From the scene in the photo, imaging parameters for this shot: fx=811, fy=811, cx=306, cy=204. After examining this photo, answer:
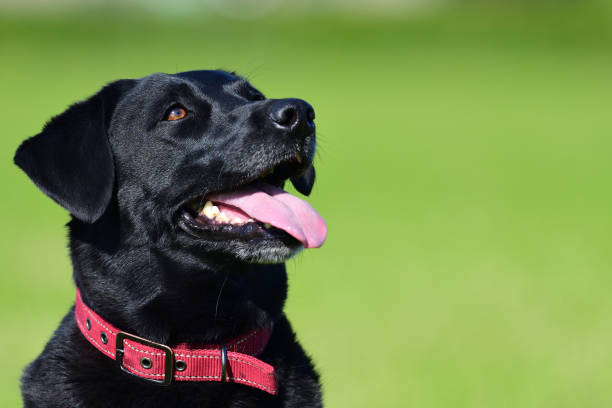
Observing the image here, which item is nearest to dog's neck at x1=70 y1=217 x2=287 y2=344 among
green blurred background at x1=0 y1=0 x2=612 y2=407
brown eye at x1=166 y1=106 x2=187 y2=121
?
green blurred background at x1=0 y1=0 x2=612 y2=407

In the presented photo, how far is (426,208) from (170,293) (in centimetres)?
932

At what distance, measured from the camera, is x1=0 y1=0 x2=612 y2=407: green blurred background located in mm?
5949

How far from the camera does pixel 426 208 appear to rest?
1227cm

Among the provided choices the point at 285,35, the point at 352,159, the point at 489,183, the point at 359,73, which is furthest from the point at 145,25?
the point at 489,183

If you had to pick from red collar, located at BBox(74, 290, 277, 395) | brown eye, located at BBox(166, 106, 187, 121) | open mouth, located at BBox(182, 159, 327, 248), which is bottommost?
red collar, located at BBox(74, 290, 277, 395)

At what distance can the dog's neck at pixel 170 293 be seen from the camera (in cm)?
320

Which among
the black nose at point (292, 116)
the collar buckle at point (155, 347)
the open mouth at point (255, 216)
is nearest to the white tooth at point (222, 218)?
the open mouth at point (255, 216)

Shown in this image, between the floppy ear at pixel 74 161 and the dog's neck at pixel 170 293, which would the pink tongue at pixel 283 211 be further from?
the floppy ear at pixel 74 161

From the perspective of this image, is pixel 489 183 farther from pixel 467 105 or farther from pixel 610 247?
pixel 467 105

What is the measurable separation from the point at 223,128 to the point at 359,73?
1245 inches

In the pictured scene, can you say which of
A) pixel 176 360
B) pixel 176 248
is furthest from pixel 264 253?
pixel 176 360

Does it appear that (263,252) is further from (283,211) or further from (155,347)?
(155,347)

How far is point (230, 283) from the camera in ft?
10.7

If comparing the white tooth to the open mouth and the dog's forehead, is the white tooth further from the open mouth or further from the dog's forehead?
the dog's forehead
